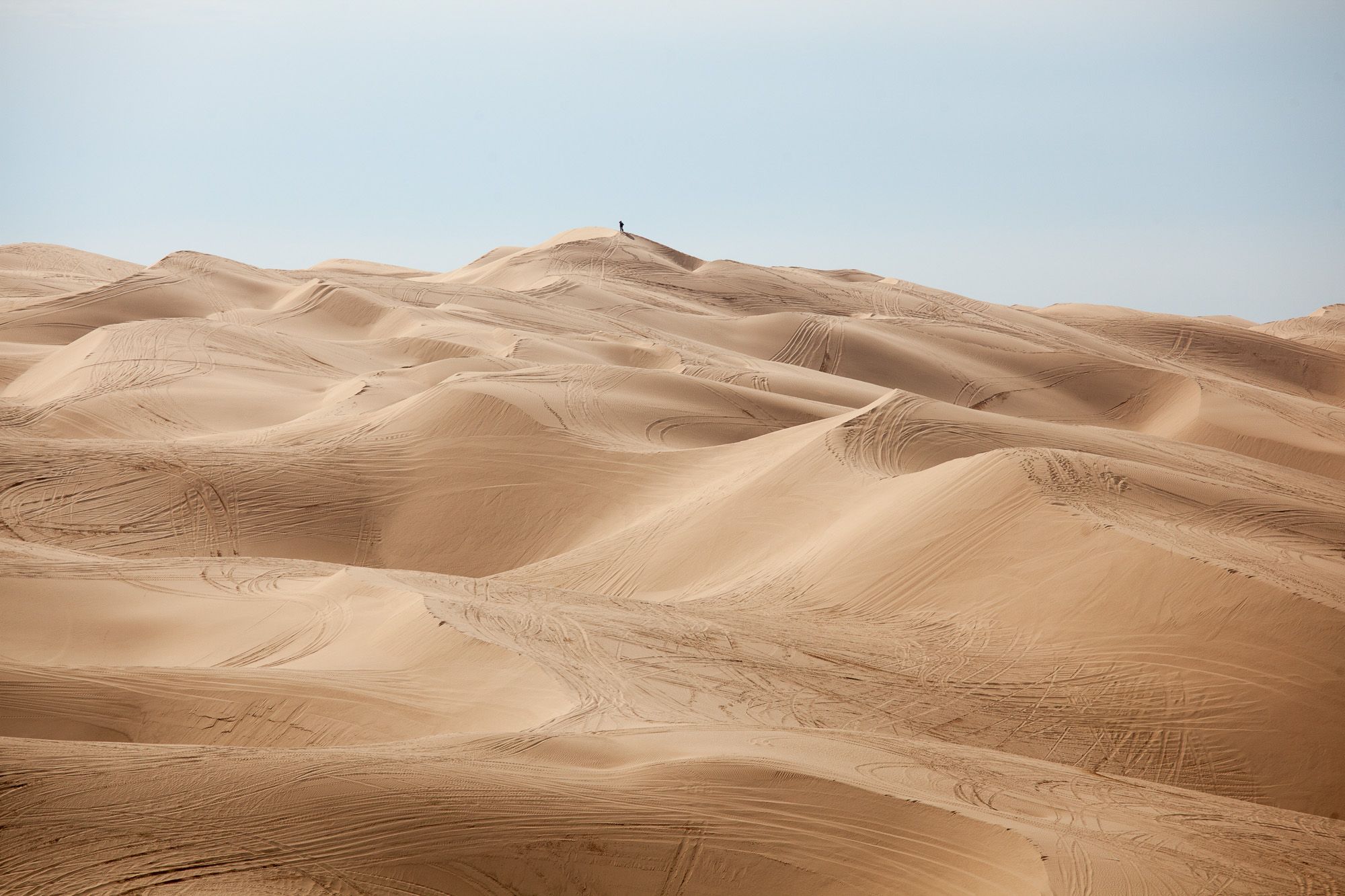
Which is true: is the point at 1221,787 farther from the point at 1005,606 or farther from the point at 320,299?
the point at 320,299

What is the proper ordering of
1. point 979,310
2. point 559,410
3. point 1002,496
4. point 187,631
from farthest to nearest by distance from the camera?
1. point 979,310
2. point 559,410
3. point 1002,496
4. point 187,631

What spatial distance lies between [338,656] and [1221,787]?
6763 millimetres

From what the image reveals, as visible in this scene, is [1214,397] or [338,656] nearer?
[338,656]

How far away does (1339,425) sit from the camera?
2481cm

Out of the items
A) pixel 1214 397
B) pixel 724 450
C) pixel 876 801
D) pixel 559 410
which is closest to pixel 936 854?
pixel 876 801

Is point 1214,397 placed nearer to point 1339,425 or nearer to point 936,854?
point 1339,425

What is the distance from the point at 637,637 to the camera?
30.0ft

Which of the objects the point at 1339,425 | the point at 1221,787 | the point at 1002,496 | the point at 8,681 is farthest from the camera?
the point at 1339,425

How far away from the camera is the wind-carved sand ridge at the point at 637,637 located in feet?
15.6

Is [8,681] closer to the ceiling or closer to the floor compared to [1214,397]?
closer to the floor

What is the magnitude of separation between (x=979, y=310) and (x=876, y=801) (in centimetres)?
3557

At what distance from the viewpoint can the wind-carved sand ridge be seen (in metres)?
4.77

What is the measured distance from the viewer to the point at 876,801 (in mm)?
5250

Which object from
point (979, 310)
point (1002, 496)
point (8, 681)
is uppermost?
point (979, 310)
